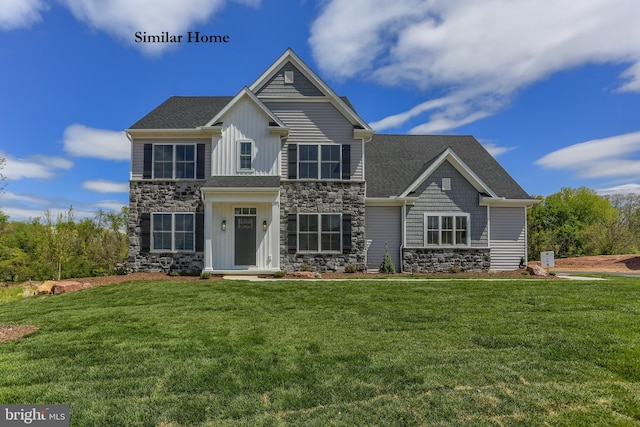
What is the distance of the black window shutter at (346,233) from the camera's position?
614 inches

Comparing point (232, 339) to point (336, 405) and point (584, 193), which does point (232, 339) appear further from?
point (584, 193)

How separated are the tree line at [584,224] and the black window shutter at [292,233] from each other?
68.1 feet

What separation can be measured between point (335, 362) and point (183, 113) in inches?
586

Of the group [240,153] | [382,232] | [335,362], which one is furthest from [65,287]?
[382,232]

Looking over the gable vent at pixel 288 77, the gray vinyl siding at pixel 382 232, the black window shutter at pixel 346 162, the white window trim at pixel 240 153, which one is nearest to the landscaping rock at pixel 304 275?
the gray vinyl siding at pixel 382 232

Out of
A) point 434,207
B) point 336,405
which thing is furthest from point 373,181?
point 336,405

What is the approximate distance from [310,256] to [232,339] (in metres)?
9.78

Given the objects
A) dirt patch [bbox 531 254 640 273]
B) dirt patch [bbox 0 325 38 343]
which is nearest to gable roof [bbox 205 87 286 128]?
dirt patch [bbox 0 325 38 343]

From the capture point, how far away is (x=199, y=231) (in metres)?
15.5

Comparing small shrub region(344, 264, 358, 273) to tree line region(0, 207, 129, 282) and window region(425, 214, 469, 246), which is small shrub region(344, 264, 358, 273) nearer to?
window region(425, 214, 469, 246)

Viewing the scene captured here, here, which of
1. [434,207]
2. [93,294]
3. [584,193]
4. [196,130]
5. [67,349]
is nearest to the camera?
[67,349]

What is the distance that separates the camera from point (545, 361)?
15.4ft

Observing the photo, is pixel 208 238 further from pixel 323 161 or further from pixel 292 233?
pixel 323 161

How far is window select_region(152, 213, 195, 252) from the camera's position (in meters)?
15.6
